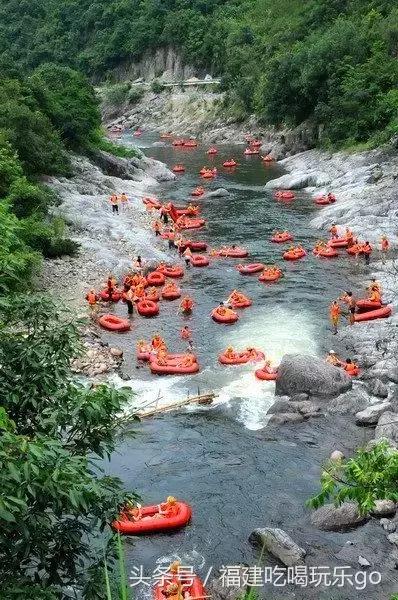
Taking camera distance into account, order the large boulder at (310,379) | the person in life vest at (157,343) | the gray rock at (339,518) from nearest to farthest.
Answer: the gray rock at (339,518)
the large boulder at (310,379)
the person in life vest at (157,343)

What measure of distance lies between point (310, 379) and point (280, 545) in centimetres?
629

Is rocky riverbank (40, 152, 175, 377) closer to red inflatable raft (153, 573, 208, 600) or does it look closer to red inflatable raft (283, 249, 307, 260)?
red inflatable raft (283, 249, 307, 260)

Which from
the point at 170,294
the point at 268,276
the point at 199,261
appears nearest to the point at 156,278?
the point at 170,294

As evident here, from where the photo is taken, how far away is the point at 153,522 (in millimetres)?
12039

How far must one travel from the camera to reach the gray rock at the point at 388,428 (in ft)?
45.4

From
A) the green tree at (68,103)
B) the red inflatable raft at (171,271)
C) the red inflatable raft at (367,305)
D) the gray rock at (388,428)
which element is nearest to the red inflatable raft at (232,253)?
the red inflatable raft at (171,271)

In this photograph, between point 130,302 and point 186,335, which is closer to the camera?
point 186,335

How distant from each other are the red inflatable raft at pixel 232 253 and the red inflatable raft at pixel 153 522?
18.1m

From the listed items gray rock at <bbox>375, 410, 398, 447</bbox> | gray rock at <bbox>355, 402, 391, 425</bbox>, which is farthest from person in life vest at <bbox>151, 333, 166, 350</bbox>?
gray rock at <bbox>375, 410, 398, 447</bbox>

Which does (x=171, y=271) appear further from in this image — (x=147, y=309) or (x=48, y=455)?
(x=48, y=455)

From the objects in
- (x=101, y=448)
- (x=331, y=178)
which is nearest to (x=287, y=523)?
(x=101, y=448)

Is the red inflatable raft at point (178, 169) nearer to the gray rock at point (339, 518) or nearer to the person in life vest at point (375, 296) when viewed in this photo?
the person in life vest at point (375, 296)

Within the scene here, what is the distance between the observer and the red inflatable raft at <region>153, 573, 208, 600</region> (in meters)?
10.0

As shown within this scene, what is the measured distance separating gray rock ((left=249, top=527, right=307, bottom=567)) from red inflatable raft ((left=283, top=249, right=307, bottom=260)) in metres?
18.0
